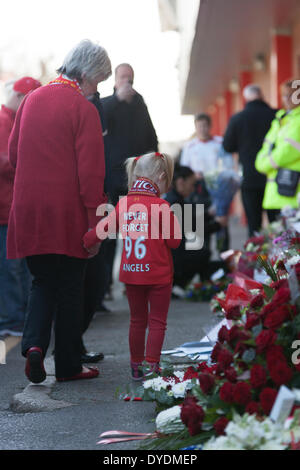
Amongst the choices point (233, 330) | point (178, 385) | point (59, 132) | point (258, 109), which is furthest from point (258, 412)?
point (258, 109)

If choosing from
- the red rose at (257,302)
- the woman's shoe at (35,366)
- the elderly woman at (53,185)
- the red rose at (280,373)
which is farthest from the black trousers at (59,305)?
the red rose at (280,373)

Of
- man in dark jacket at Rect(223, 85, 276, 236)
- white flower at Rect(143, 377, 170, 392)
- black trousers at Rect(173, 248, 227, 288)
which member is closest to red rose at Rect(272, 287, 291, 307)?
A: white flower at Rect(143, 377, 170, 392)

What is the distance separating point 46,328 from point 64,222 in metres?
0.61

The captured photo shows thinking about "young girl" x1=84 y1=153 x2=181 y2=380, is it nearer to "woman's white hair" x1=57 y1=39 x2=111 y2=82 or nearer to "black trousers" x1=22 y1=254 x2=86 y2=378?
"black trousers" x1=22 y1=254 x2=86 y2=378

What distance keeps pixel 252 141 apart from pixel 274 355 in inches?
235

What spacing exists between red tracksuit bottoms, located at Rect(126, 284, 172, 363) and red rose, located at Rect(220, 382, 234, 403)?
136cm

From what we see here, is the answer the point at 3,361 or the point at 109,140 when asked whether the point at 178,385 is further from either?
the point at 109,140

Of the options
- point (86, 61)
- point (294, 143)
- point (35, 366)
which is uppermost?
point (86, 61)

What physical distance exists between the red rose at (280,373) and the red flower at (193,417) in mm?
334

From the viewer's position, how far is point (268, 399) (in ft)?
9.42

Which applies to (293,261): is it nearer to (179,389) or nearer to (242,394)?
(179,389)

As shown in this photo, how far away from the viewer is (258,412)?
9.55 feet

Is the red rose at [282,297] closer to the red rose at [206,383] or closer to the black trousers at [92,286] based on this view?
the red rose at [206,383]

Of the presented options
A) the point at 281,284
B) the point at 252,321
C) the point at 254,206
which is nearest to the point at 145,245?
the point at 281,284
